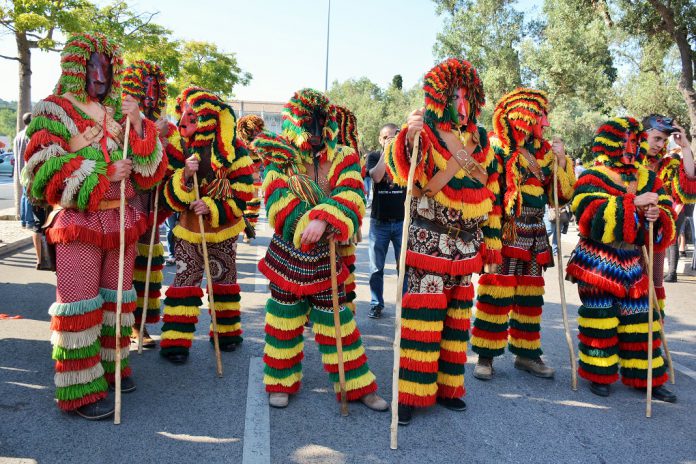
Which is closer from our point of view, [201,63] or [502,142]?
[502,142]

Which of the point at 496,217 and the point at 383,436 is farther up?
the point at 496,217

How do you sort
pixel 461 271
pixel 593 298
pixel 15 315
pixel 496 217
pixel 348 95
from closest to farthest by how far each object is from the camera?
pixel 461 271 → pixel 496 217 → pixel 593 298 → pixel 15 315 → pixel 348 95

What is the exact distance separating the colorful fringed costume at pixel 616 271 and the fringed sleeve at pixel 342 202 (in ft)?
5.98

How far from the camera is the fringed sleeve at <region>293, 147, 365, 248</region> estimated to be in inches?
138

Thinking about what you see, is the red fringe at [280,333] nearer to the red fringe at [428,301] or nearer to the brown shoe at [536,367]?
the red fringe at [428,301]

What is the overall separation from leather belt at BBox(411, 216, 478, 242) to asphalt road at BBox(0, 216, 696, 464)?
1.24m

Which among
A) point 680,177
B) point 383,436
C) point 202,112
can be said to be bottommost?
point 383,436

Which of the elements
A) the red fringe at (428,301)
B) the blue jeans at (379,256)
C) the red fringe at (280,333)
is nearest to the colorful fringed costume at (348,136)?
the red fringe at (280,333)

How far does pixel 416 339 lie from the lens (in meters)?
3.60

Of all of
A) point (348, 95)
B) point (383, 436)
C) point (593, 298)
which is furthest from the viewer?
point (348, 95)

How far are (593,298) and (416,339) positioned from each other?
1.59 metres

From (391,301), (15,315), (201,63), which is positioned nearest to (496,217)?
(391,301)

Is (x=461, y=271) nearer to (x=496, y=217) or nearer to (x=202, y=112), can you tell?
(x=496, y=217)

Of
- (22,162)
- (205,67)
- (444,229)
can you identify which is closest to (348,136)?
(444,229)
